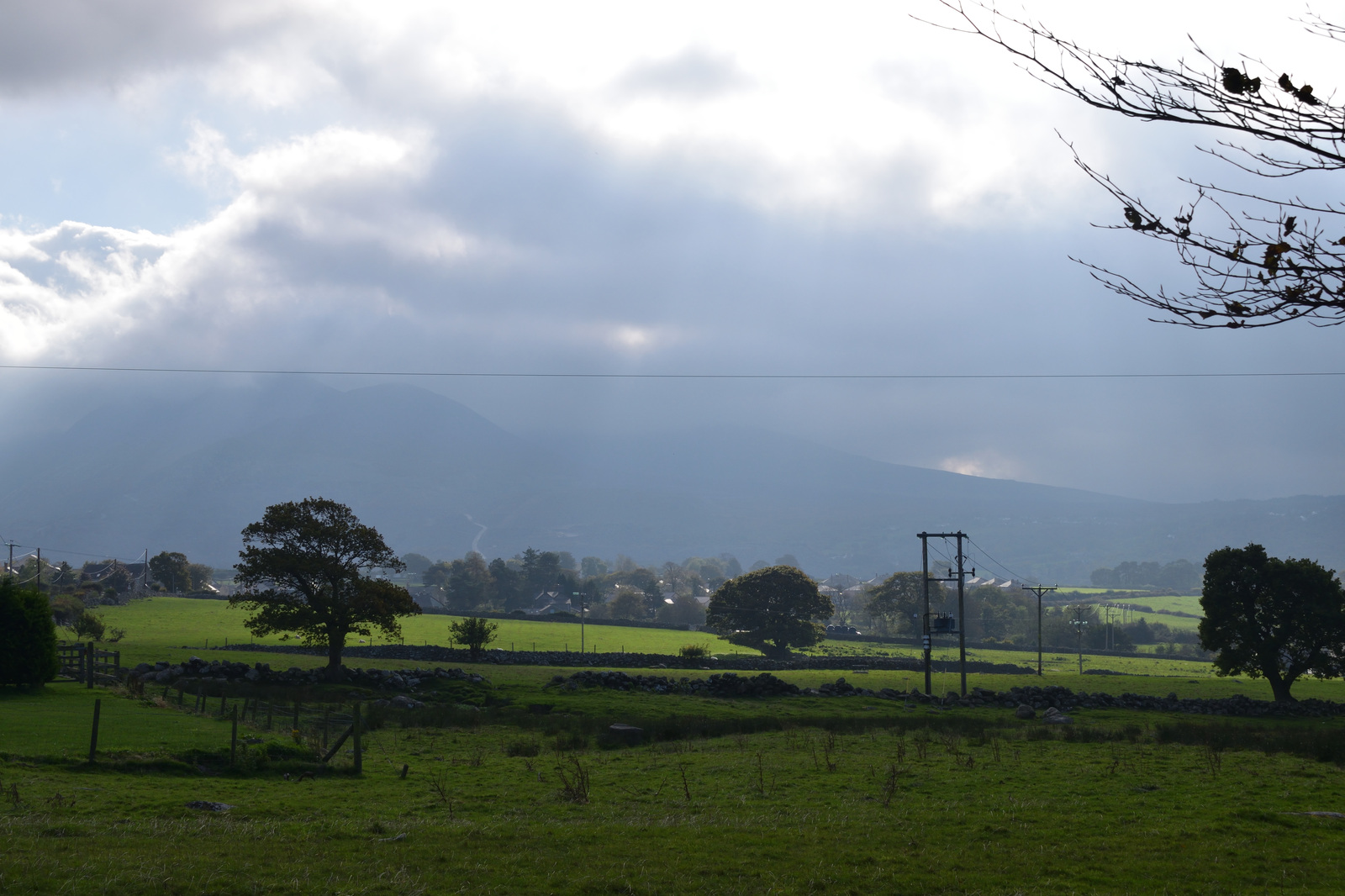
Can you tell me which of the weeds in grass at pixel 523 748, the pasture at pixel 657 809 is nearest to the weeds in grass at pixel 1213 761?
the pasture at pixel 657 809

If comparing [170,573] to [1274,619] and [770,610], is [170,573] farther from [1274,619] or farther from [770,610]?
[1274,619]

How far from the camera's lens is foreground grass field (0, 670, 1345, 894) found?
12195 millimetres

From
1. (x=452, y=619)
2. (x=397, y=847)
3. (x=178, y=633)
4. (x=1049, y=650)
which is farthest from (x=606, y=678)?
(x=1049, y=650)

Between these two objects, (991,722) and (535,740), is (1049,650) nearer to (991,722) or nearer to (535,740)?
(991,722)

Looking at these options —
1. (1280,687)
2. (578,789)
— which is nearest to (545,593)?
(1280,687)

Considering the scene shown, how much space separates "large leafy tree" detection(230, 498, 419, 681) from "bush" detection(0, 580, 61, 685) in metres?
10.7

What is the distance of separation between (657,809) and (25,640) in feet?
97.0

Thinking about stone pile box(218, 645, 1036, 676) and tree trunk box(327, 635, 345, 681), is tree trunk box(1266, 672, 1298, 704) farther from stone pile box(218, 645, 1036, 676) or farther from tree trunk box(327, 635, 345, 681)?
tree trunk box(327, 635, 345, 681)

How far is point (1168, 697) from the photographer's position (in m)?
51.7

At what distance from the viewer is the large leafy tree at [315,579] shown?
152ft

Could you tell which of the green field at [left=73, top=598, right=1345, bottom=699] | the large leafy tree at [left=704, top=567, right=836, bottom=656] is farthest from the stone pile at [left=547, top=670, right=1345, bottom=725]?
the large leafy tree at [left=704, top=567, right=836, bottom=656]

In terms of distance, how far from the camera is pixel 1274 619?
5275 cm

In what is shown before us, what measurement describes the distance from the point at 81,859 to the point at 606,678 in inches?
1569

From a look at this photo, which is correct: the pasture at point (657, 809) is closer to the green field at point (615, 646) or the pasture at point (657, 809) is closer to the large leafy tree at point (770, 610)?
the green field at point (615, 646)
